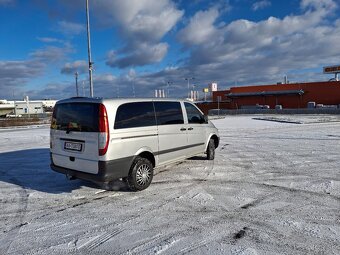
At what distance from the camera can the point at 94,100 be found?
553 cm

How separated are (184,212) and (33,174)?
4.75 metres

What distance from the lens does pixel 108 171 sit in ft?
17.5

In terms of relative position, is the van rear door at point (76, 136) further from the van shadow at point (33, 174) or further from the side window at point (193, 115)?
the side window at point (193, 115)

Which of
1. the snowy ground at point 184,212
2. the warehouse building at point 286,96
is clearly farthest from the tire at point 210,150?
the warehouse building at point 286,96

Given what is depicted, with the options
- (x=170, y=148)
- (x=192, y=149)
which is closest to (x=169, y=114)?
(x=170, y=148)

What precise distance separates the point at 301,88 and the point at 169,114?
149 ft

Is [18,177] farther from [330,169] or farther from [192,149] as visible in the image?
[330,169]

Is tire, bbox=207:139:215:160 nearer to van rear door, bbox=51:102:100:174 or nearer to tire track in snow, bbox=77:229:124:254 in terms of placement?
van rear door, bbox=51:102:100:174

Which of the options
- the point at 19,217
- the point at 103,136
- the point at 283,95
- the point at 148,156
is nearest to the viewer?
the point at 19,217

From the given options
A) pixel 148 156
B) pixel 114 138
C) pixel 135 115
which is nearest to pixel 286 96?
pixel 148 156

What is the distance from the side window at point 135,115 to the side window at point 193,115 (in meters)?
1.52

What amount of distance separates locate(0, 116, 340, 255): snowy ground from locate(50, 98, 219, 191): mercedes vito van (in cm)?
52

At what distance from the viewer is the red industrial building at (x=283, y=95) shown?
44.2 metres

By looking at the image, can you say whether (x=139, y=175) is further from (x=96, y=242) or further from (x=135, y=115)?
(x=96, y=242)
